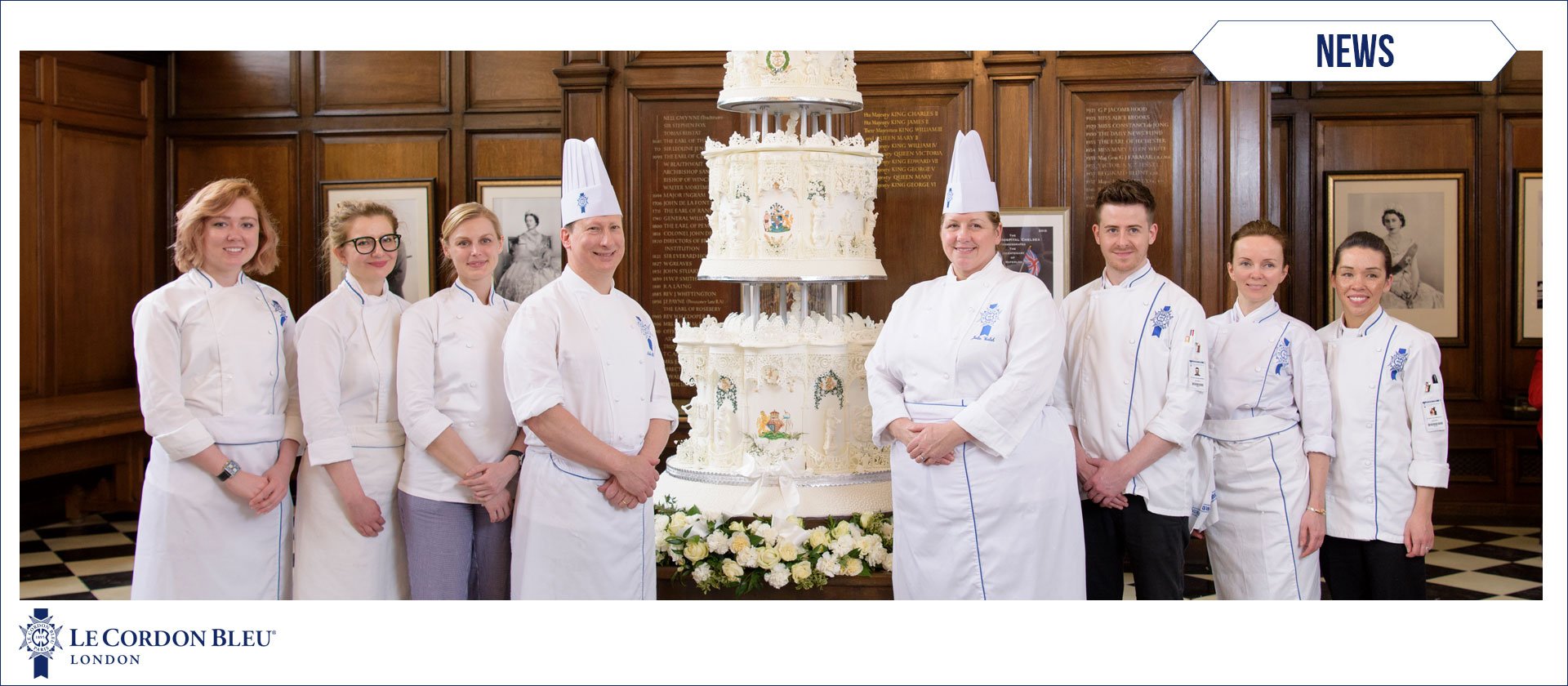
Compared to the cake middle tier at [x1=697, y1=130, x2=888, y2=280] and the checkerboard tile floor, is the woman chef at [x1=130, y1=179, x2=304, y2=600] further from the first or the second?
the checkerboard tile floor

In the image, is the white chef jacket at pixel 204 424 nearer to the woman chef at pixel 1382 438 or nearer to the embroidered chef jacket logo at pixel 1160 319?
the embroidered chef jacket logo at pixel 1160 319

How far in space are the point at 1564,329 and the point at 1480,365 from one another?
11.6 feet

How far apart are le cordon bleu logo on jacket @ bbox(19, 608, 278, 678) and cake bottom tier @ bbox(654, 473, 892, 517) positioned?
1.36 metres

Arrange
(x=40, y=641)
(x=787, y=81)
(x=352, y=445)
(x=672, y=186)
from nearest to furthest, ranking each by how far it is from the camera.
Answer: (x=40, y=641) → (x=352, y=445) → (x=787, y=81) → (x=672, y=186)

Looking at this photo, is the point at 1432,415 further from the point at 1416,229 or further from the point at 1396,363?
the point at 1416,229

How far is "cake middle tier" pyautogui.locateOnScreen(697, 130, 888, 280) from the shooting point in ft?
12.3

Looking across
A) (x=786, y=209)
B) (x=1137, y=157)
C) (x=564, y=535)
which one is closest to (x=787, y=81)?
(x=786, y=209)

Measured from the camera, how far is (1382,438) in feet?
10.3

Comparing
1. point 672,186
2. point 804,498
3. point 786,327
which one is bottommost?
point 804,498

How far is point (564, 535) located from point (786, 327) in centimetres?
112

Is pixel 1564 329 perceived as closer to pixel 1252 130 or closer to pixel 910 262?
pixel 1252 130

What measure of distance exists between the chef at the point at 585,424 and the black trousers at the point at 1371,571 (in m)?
1.86

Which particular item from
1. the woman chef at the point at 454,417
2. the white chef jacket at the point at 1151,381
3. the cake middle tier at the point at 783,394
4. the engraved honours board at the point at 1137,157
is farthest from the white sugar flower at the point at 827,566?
the engraved honours board at the point at 1137,157

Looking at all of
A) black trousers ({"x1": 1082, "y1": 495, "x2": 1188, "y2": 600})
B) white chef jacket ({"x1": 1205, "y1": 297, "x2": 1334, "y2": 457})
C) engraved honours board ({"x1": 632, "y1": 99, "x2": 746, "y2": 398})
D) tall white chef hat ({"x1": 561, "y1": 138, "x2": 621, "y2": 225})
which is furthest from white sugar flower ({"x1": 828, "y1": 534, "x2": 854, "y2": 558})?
engraved honours board ({"x1": 632, "y1": 99, "x2": 746, "y2": 398})
